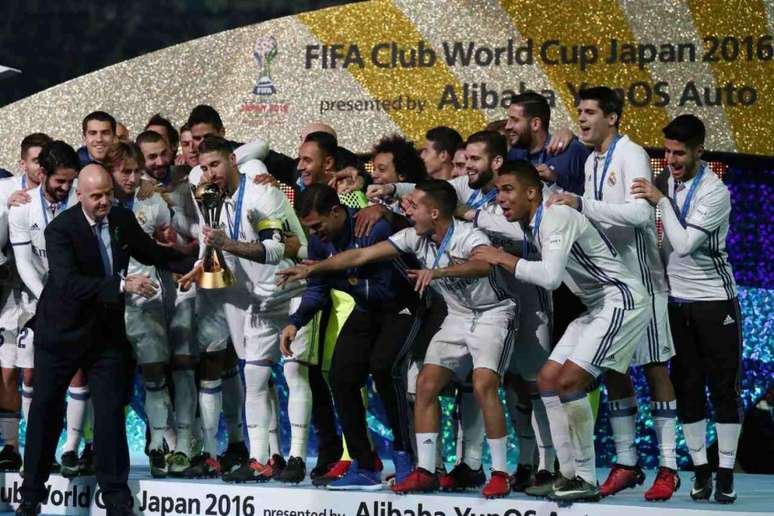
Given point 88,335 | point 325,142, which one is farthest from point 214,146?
point 88,335

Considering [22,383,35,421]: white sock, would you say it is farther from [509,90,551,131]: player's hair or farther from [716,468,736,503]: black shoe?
[716,468,736,503]: black shoe

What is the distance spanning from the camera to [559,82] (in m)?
8.80

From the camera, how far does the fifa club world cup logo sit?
30.4 feet

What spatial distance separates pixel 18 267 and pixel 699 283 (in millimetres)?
3190

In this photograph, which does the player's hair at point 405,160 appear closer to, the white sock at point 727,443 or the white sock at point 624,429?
the white sock at point 624,429

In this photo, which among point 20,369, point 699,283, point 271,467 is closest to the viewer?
point 699,283

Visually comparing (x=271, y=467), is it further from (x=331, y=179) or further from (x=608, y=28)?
(x=608, y=28)

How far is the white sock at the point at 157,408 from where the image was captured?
7.73 meters

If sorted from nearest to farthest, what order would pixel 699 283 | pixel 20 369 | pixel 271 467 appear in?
pixel 699 283 < pixel 271 467 < pixel 20 369

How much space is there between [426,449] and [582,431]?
711mm

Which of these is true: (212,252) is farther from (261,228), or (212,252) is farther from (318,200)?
(318,200)

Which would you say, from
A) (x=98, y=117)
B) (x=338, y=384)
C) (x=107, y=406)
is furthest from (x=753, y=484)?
(x=98, y=117)

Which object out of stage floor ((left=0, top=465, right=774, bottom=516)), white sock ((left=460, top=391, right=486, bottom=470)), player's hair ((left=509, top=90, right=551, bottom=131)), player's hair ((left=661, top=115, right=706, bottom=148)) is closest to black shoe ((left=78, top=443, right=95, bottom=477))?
stage floor ((left=0, top=465, right=774, bottom=516))

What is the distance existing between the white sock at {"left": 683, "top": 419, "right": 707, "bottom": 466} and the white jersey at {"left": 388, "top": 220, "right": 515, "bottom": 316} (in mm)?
950
